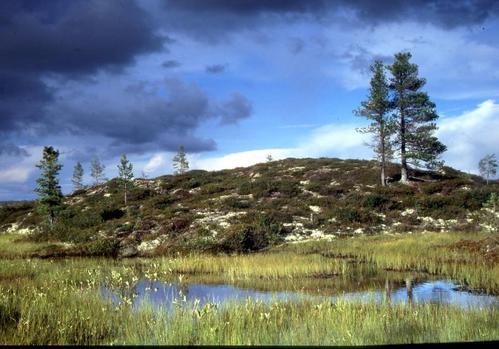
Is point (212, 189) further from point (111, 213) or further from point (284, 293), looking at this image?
point (284, 293)

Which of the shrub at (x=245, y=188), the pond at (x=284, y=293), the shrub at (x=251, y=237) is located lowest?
the pond at (x=284, y=293)

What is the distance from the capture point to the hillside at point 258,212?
34.5 metres

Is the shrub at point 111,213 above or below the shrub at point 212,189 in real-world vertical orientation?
below

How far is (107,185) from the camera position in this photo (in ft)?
219

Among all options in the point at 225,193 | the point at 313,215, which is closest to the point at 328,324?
the point at 313,215

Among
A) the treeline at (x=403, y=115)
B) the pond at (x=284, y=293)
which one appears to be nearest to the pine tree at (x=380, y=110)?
the treeline at (x=403, y=115)

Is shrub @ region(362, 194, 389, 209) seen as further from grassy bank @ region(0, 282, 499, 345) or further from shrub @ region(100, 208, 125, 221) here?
grassy bank @ region(0, 282, 499, 345)

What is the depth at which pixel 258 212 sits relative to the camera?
41.2 meters

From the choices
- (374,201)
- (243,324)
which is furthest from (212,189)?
(243,324)

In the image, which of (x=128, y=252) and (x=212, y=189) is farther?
(x=212, y=189)

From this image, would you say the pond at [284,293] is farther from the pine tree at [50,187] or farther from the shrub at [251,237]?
the pine tree at [50,187]

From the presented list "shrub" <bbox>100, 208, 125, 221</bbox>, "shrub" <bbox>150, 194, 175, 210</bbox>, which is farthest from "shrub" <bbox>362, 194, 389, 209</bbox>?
"shrub" <bbox>100, 208, 125, 221</bbox>

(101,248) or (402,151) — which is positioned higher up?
(402,151)

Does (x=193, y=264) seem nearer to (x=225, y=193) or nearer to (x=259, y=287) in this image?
(x=259, y=287)
